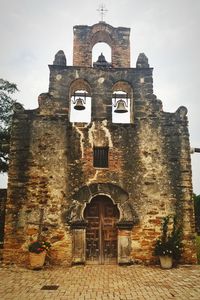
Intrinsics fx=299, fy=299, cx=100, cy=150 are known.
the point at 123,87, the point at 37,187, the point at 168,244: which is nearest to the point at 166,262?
the point at 168,244

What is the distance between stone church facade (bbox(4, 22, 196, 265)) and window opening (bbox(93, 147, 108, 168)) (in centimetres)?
4

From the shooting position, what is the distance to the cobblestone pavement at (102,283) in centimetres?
649

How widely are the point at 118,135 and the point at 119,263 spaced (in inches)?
174

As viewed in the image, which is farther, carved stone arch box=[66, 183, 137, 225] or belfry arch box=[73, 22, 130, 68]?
belfry arch box=[73, 22, 130, 68]

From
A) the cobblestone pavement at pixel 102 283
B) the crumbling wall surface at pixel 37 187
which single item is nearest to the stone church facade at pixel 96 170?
the crumbling wall surface at pixel 37 187

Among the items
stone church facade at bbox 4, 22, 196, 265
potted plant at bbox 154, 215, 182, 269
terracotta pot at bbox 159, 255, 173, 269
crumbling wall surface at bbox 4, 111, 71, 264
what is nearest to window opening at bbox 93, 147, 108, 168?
stone church facade at bbox 4, 22, 196, 265

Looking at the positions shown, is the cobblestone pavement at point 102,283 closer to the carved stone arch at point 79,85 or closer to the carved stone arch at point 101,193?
the carved stone arch at point 101,193

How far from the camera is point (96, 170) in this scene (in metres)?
10.6

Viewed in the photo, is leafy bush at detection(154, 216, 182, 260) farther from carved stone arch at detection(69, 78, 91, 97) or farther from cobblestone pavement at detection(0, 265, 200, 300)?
carved stone arch at detection(69, 78, 91, 97)

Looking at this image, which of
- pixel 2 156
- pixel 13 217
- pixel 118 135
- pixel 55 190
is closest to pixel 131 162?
pixel 118 135

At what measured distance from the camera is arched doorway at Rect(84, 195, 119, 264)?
10141 millimetres

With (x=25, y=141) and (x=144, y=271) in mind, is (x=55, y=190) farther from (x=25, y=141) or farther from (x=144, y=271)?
(x=144, y=271)

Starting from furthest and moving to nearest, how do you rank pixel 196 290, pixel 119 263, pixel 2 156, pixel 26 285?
pixel 2 156 → pixel 119 263 → pixel 26 285 → pixel 196 290

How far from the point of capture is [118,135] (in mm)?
10977
